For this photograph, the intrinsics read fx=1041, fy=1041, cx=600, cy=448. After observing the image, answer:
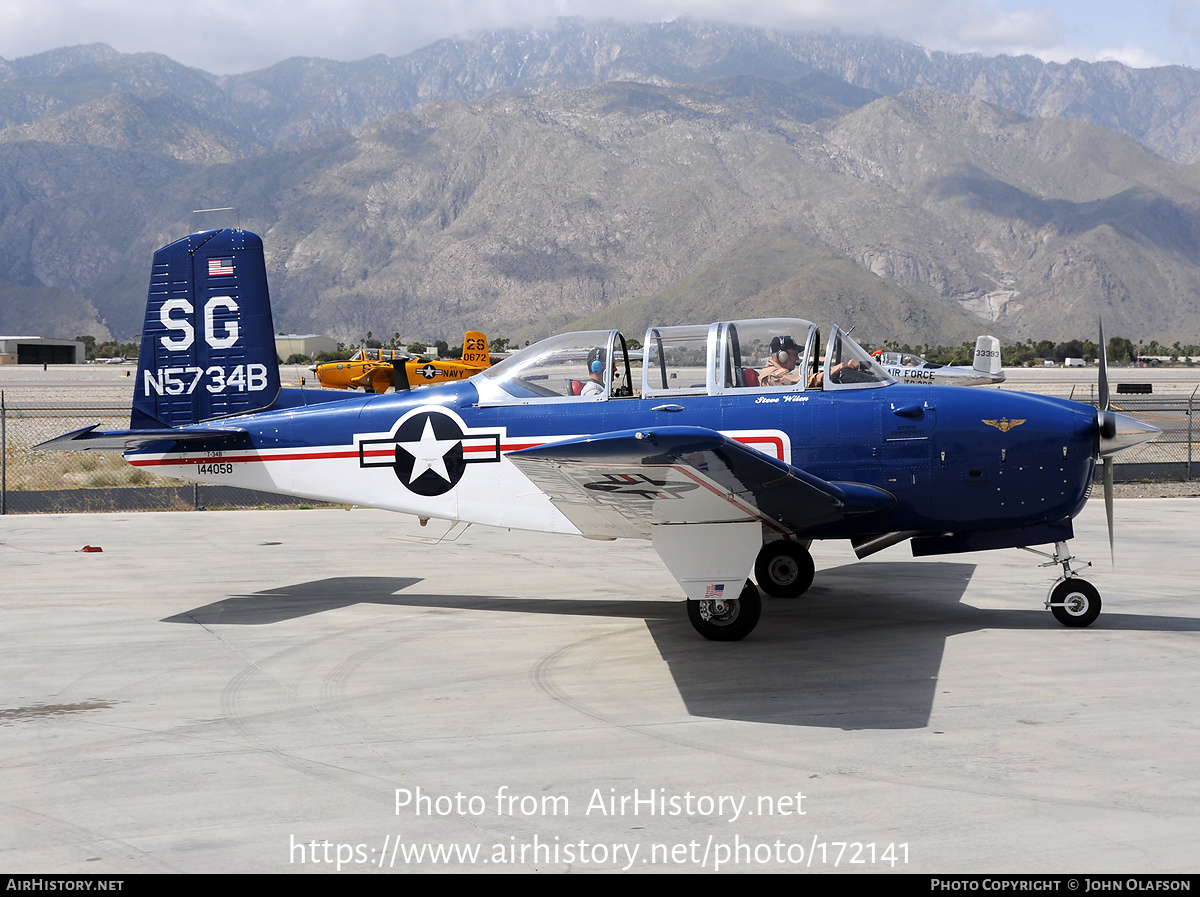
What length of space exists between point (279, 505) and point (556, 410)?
9.44 m

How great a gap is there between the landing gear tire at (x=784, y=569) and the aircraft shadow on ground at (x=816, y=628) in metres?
0.13

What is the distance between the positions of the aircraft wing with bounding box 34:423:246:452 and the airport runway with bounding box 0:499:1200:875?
145 centimetres

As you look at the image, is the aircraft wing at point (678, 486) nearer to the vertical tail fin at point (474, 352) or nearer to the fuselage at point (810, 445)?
the fuselage at point (810, 445)

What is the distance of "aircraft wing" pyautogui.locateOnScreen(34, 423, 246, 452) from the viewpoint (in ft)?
29.3

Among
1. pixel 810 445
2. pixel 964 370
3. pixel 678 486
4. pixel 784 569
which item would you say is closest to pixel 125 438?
pixel 678 486

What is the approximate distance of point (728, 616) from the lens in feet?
25.6

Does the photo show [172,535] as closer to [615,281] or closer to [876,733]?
[876,733]

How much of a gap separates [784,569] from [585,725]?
157 inches

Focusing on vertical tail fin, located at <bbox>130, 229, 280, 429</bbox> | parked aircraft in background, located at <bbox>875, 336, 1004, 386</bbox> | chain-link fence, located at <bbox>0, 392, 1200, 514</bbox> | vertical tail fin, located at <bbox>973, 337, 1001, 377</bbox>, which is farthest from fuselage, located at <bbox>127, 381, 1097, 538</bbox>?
vertical tail fin, located at <bbox>973, 337, 1001, 377</bbox>

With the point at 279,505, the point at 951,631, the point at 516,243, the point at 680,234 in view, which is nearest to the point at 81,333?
the point at 516,243

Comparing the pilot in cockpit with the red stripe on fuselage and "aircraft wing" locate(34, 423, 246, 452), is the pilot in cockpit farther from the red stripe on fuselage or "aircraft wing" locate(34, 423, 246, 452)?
"aircraft wing" locate(34, 423, 246, 452)

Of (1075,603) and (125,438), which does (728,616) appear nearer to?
(1075,603)

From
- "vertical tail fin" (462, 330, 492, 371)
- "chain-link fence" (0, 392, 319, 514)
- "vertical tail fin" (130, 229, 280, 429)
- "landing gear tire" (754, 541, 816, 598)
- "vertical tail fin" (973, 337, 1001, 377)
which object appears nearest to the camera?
"landing gear tire" (754, 541, 816, 598)

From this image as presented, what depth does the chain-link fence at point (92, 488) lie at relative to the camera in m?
16.0
